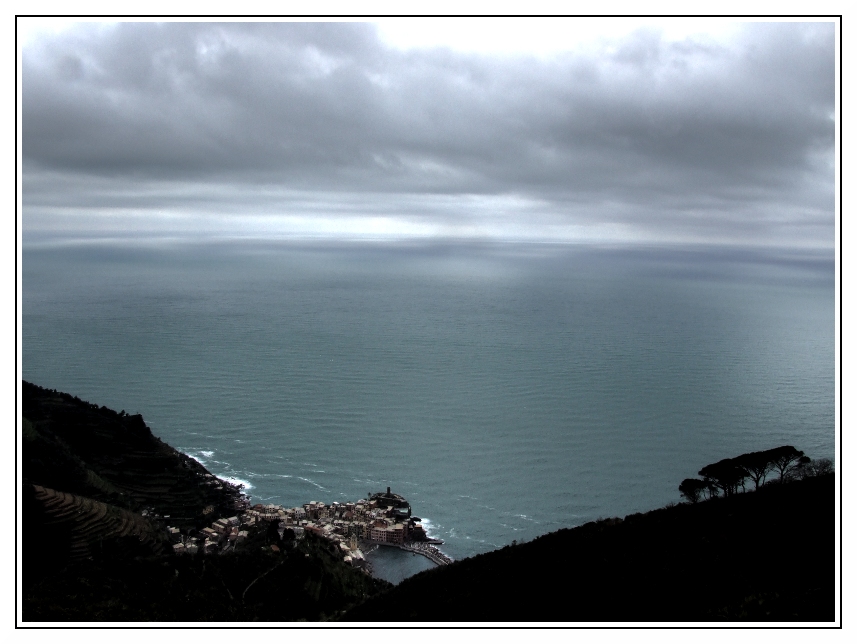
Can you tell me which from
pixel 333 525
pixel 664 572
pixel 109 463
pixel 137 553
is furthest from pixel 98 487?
pixel 664 572

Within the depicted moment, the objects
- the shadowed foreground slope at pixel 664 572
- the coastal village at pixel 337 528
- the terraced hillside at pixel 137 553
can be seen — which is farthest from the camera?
the coastal village at pixel 337 528

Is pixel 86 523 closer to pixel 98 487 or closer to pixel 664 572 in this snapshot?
pixel 98 487

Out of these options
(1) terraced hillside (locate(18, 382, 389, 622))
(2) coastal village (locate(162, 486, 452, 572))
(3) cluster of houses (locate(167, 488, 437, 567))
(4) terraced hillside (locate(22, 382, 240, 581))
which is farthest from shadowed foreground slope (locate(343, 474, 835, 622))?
(4) terraced hillside (locate(22, 382, 240, 581))

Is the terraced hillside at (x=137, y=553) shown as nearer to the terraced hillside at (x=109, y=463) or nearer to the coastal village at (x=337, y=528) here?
the terraced hillside at (x=109, y=463)

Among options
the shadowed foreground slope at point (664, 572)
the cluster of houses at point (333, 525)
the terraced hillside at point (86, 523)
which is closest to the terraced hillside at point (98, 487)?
the terraced hillside at point (86, 523)

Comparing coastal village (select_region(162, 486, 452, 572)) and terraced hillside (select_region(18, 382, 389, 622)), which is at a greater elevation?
terraced hillside (select_region(18, 382, 389, 622))

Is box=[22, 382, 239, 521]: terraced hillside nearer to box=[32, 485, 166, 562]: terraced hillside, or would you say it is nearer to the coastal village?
the coastal village

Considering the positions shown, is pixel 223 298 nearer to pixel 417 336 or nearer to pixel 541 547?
pixel 417 336
